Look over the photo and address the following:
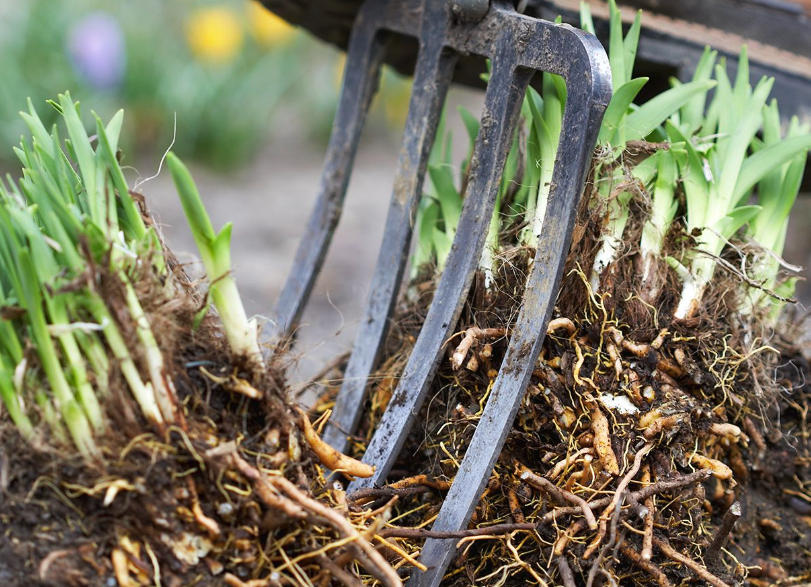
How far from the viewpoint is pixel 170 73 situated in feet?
12.7

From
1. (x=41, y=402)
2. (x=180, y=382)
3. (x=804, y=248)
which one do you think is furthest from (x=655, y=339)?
(x=804, y=248)

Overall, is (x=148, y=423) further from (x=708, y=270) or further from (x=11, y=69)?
(x=11, y=69)

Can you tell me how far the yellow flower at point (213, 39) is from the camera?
13.2 ft

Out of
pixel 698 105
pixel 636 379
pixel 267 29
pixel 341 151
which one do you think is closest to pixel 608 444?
pixel 636 379

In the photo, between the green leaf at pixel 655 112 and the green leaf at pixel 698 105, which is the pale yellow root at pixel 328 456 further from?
the green leaf at pixel 698 105

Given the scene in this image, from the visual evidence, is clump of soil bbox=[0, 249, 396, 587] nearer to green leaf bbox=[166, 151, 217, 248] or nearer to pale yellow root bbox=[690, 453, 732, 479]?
green leaf bbox=[166, 151, 217, 248]

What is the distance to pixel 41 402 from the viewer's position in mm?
834

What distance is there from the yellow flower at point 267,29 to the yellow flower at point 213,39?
8.4 inches

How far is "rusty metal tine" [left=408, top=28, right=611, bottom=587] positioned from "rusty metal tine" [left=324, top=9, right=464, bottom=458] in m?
0.33

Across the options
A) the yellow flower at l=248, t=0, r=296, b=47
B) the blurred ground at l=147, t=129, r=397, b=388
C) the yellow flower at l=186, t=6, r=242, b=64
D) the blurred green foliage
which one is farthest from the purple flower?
the yellow flower at l=248, t=0, r=296, b=47

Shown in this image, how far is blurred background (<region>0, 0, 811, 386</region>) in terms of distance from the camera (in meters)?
3.56

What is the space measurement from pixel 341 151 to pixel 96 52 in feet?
8.06

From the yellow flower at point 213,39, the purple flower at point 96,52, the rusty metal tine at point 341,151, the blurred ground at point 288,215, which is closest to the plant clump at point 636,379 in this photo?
the rusty metal tine at point 341,151

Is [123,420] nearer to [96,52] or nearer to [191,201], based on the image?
[191,201]
